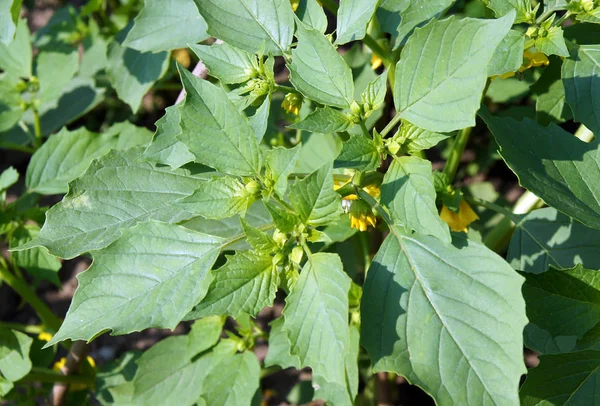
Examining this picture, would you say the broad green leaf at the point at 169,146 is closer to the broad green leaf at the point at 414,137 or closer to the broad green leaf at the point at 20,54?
the broad green leaf at the point at 414,137

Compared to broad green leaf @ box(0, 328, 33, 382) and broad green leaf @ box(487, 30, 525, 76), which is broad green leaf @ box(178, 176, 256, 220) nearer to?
broad green leaf @ box(487, 30, 525, 76)

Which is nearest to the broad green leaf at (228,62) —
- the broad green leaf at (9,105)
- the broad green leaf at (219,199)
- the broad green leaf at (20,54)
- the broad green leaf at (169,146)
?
the broad green leaf at (169,146)

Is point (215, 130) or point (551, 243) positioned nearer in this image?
point (215, 130)

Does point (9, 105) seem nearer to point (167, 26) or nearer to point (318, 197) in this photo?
point (167, 26)

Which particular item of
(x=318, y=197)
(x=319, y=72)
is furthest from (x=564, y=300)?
(x=319, y=72)

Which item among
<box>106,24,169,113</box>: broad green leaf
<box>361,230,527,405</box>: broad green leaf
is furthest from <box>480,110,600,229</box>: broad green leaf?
<box>106,24,169,113</box>: broad green leaf
